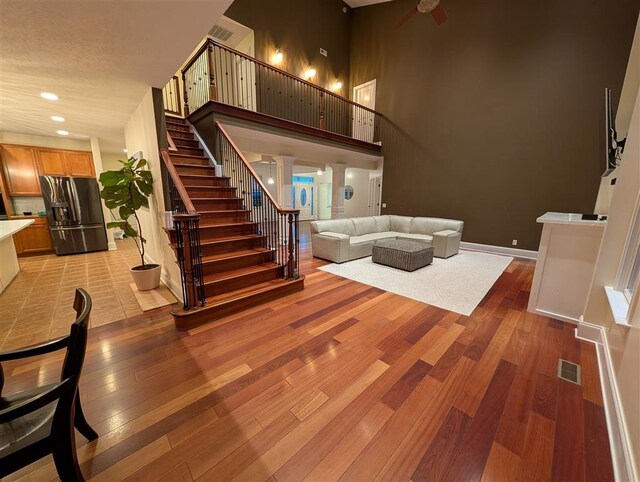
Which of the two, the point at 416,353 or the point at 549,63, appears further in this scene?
the point at 549,63

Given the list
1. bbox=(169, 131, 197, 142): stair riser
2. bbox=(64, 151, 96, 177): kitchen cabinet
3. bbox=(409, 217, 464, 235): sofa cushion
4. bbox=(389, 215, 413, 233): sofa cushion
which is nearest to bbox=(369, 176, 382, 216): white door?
bbox=(389, 215, 413, 233): sofa cushion

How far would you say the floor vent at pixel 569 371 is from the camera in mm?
1848

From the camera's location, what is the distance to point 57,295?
3299 millimetres

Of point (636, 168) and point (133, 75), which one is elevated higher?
point (133, 75)

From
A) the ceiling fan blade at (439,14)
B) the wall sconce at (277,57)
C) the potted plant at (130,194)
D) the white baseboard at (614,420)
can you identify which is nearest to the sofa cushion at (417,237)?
the white baseboard at (614,420)

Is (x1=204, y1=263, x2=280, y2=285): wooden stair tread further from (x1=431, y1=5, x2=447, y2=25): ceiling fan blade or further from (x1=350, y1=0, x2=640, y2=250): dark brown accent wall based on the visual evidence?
(x1=350, y1=0, x2=640, y2=250): dark brown accent wall

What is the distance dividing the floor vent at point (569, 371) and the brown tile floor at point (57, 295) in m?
4.03

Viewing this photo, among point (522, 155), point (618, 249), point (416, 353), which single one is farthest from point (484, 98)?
point (416, 353)

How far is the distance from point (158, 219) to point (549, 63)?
7675 mm

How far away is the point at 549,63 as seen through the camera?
16.1ft

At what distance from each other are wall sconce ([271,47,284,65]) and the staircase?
11.8ft

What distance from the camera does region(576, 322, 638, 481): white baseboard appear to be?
3.88 feet

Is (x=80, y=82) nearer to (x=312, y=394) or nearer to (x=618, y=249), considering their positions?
(x=312, y=394)

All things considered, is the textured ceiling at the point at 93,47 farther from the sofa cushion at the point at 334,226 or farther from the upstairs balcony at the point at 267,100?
the sofa cushion at the point at 334,226
